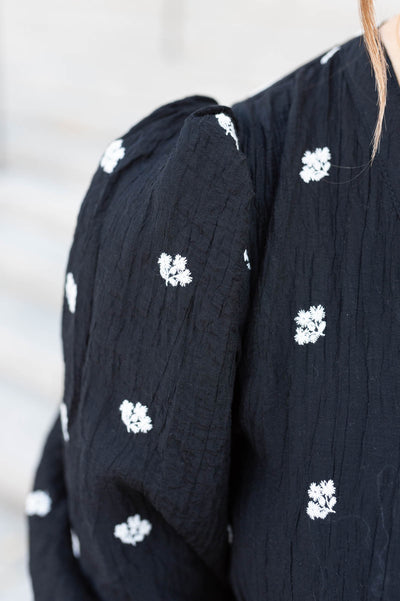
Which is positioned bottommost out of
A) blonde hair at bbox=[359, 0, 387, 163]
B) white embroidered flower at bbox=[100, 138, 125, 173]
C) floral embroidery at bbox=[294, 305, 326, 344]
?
floral embroidery at bbox=[294, 305, 326, 344]

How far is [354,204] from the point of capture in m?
0.50

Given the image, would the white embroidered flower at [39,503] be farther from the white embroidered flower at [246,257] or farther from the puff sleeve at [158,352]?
the white embroidered flower at [246,257]

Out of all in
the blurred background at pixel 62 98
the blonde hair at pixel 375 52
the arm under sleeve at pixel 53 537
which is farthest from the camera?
the blurred background at pixel 62 98

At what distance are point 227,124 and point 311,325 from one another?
0.16 meters

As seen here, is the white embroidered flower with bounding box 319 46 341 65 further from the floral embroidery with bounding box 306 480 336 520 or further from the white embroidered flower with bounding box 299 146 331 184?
the floral embroidery with bounding box 306 480 336 520

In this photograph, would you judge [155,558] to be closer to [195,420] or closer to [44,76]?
[195,420]

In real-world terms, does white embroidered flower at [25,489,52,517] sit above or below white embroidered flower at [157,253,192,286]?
below

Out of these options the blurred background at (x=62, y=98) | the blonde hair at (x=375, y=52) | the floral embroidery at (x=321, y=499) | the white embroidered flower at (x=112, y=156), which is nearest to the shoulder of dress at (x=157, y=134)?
the white embroidered flower at (x=112, y=156)

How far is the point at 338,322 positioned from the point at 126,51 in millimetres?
3518

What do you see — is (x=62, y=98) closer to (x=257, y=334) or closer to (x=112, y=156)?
(x=112, y=156)

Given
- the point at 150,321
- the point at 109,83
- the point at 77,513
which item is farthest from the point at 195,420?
the point at 109,83

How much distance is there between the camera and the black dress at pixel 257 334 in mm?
484

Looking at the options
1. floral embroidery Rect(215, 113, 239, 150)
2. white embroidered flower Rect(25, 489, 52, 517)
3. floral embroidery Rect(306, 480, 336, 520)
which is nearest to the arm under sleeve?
white embroidered flower Rect(25, 489, 52, 517)

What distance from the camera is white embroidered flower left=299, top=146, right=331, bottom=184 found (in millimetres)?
512
